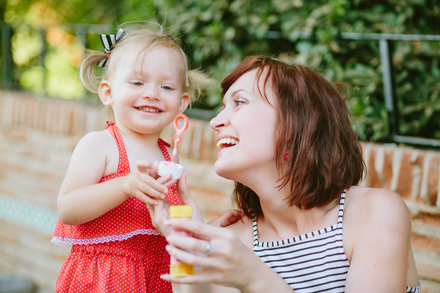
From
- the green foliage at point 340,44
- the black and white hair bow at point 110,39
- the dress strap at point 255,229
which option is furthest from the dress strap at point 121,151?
the green foliage at point 340,44

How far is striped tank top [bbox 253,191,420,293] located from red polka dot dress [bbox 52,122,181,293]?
1.44 feet

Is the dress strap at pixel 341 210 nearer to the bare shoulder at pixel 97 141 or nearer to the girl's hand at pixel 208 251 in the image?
the girl's hand at pixel 208 251

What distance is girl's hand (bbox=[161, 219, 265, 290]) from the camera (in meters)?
1.42

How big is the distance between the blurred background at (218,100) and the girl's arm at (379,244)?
0.60 meters

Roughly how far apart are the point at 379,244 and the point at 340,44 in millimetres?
1856

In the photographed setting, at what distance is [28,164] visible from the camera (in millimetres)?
4531

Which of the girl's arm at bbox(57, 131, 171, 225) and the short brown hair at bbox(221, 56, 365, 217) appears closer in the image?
the girl's arm at bbox(57, 131, 171, 225)

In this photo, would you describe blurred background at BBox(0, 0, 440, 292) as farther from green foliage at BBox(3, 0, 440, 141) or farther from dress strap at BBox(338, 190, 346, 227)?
dress strap at BBox(338, 190, 346, 227)

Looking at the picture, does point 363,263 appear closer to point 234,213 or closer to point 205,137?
point 234,213

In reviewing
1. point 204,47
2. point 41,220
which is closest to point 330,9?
point 204,47

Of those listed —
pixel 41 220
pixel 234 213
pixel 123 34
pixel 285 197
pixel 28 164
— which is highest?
pixel 123 34

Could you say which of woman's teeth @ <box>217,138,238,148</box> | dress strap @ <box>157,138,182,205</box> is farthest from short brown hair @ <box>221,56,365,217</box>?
dress strap @ <box>157,138,182,205</box>

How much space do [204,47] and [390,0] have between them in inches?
48.2

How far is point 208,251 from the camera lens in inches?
56.6
